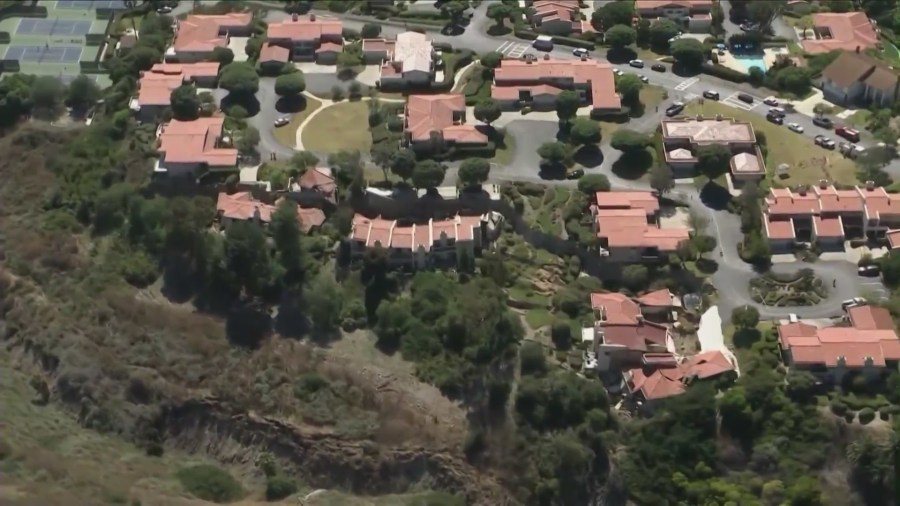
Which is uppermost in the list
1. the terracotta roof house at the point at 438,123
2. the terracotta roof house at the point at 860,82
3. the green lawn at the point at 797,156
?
the terracotta roof house at the point at 860,82

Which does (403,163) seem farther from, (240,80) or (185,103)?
(185,103)

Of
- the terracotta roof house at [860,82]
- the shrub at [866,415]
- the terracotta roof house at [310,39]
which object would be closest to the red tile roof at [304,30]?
the terracotta roof house at [310,39]

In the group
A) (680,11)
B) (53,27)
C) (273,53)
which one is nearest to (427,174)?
(273,53)

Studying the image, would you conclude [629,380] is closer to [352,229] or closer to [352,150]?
[352,229]

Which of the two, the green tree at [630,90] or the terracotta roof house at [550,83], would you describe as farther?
the terracotta roof house at [550,83]

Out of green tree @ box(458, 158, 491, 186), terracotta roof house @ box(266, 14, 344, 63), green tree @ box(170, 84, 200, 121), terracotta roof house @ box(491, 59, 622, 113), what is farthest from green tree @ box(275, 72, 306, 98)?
green tree @ box(458, 158, 491, 186)

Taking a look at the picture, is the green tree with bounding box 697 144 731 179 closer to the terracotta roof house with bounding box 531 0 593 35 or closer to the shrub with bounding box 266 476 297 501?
the terracotta roof house with bounding box 531 0 593 35

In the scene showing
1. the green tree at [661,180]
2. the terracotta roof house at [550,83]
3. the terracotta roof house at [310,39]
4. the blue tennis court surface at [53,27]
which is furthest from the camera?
the blue tennis court surface at [53,27]

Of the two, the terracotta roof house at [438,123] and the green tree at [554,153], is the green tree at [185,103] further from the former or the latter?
the green tree at [554,153]
